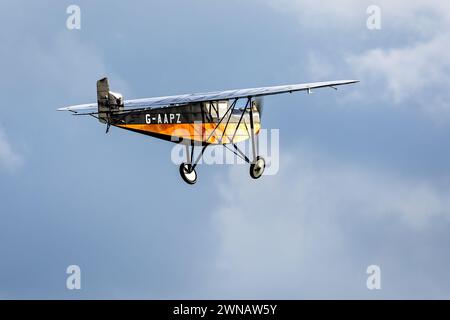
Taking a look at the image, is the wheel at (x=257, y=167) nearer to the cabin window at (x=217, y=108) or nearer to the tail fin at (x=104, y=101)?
the cabin window at (x=217, y=108)

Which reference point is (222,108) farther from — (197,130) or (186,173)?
(186,173)

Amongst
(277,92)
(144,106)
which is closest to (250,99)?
(277,92)

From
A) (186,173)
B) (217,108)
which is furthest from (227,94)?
(186,173)

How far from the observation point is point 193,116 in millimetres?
36000

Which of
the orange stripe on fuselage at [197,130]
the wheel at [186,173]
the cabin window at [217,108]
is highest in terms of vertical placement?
the cabin window at [217,108]

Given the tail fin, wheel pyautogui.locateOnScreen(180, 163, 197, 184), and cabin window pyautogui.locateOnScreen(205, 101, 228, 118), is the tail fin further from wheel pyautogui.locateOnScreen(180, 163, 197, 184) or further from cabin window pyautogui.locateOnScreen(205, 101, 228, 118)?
cabin window pyautogui.locateOnScreen(205, 101, 228, 118)

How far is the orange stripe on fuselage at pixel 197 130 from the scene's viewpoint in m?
35.0

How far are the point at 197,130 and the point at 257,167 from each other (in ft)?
8.33

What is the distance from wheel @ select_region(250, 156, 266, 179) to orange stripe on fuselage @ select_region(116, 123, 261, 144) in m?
1.21

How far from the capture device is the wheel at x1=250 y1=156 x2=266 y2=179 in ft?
121

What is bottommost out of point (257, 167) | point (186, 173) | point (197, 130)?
point (186, 173)

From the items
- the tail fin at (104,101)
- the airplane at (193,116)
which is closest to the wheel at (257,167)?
the airplane at (193,116)

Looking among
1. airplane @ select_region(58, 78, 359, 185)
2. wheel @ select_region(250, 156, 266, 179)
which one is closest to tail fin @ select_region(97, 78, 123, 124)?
airplane @ select_region(58, 78, 359, 185)
